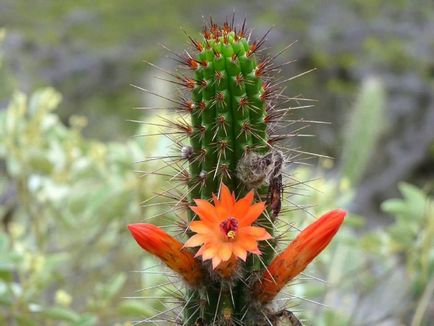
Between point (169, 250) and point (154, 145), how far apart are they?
1878mm

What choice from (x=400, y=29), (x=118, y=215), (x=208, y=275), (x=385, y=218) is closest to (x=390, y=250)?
(x=118, y=215)

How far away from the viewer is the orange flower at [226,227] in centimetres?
152

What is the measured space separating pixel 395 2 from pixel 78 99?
8.78 ft

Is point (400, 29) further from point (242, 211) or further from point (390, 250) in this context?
point (242, 211)

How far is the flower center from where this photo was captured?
1.52 m

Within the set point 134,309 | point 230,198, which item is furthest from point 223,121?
point 134,309

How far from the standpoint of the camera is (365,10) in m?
6.56

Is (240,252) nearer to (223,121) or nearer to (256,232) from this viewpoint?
(256,232)

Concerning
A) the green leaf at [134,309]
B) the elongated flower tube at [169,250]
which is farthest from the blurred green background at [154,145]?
the elongated flower tube at [169,250]

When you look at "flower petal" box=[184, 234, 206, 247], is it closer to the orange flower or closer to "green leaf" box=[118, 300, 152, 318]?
the orange flower

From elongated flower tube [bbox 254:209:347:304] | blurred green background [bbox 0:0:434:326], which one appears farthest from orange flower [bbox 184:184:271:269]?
blurred green background [bbox 0:0:434:326]

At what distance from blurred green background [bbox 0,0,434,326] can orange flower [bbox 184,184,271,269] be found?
91 centimetres

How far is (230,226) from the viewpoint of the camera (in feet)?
5.01

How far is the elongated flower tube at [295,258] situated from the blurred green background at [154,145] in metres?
0.86
